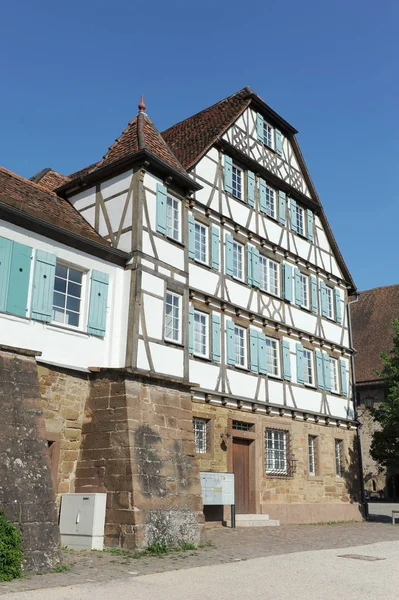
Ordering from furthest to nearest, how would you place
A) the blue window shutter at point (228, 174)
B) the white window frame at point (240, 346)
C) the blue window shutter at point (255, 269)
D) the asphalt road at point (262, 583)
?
the blue window shutter at point (255, 269)
the blue window shutter at point (228, 174)
the white window frame at point (240, 346)
the asphalt road at point (262, 583)

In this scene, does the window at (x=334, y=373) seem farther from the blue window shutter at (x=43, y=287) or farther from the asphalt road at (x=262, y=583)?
the blue window shutter at (x=43, y=287)

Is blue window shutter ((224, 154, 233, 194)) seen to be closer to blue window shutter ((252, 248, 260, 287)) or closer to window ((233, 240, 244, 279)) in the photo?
window ((233, 240, 244, 279))

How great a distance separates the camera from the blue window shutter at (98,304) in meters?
12.3

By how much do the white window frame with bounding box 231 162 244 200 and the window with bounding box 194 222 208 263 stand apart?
2.00 meters

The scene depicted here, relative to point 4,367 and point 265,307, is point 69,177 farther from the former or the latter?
point 4,367

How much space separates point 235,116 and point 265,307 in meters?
5.63

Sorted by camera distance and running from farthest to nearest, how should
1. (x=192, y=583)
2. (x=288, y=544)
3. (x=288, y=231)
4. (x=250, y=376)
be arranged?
1. (x=288, y=231)
2. (x=250, y=376)
3. (x=288, y=544)
4. (x=192, y=583)

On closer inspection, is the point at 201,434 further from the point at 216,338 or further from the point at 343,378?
the point at 343,378

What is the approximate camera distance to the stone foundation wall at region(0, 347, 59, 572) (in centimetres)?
834

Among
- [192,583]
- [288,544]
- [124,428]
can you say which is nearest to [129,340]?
[124,428]

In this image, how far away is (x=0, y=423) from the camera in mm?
9023

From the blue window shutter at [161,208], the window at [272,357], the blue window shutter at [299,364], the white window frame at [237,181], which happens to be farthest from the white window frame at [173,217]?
the blue window shutter at [299,364]

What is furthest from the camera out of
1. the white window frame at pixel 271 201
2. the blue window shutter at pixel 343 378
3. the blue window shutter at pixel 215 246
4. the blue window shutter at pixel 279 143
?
the blue window shutter at pixel 343 378

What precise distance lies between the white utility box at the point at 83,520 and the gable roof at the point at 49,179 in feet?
25.6
